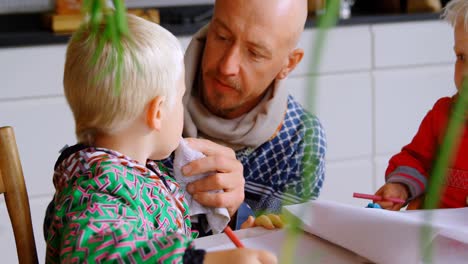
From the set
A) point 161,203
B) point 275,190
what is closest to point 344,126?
point 275,190

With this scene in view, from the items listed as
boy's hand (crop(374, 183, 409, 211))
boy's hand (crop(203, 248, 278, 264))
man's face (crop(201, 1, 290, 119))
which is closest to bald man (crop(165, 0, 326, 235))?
man's face (crop(201, 1, 290, 119))

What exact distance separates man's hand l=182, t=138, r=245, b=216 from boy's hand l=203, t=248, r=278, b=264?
45 centimetres

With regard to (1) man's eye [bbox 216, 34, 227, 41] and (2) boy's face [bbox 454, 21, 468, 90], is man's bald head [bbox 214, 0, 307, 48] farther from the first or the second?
(2) boy's face [bbox 454, 21, 468, 90]

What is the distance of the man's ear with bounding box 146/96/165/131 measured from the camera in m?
0.82

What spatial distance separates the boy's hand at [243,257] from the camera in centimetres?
62

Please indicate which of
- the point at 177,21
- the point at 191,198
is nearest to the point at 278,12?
the point at 191,198

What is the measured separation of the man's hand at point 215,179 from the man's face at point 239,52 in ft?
0.51

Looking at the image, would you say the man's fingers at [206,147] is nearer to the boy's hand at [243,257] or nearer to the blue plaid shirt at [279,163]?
the blue plaid shirt at [279,163]

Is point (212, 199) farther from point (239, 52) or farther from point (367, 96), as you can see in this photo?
point (367, 96)

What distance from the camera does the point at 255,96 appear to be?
135 cm

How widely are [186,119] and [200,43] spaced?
15cm

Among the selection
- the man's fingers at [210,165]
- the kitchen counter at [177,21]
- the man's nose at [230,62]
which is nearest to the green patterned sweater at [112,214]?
the man's fingers at [210,165]

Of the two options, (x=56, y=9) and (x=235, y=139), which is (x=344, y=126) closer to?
(x=56, y=9)

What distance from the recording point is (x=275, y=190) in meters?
1.35
